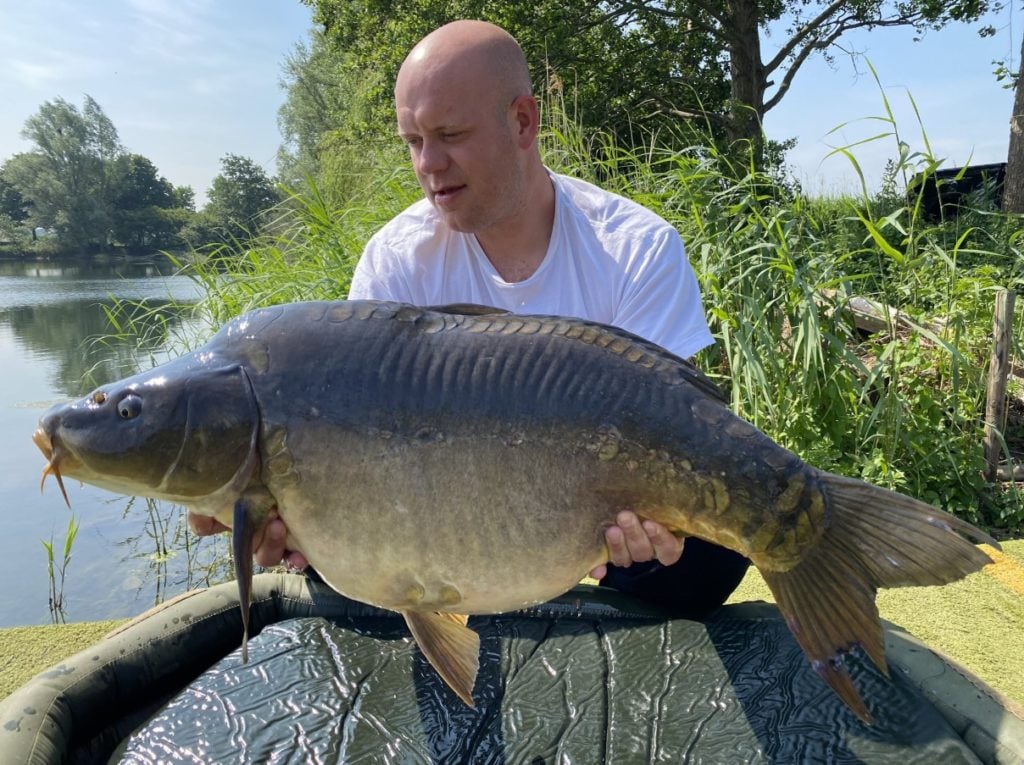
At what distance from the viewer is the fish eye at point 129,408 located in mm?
1411

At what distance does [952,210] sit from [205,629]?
33.3 feet

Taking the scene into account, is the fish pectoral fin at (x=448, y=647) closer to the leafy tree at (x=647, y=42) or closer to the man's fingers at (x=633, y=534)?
the man's fingers at (x=633, y=534)

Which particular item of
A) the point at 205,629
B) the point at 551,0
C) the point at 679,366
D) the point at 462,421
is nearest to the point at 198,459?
the point at 462,421

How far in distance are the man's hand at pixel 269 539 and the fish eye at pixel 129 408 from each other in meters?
0.25

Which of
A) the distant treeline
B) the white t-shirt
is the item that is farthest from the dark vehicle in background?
the distant treeline

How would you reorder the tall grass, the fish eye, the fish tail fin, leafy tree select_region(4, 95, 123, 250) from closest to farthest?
the fish tail fin < the fish eye < the tall grass < leafy tree select_region(4, 95, 123, 250)

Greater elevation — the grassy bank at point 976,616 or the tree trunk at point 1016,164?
the tree trunk at point 1016,164

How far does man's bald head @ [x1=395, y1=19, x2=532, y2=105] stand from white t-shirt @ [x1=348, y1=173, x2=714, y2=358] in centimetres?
37

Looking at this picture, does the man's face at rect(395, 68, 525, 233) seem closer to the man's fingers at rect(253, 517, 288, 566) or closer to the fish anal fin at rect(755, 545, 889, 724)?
the man's fingers at rect(253, 517, 288, 566)

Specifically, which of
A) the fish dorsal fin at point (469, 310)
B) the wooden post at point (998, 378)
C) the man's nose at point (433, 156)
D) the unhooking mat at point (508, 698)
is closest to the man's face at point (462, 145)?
the man's nose at point (433, 156)

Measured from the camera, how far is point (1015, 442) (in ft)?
13.1

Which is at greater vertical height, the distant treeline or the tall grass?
the distant treeline

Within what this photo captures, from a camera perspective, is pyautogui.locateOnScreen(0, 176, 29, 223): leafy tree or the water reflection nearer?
the water reflection

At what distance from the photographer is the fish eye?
4.63 feet
